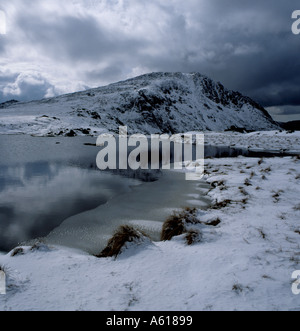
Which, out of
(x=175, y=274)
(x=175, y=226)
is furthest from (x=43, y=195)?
(x=175, y=274)

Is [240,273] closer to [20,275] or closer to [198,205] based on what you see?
[20,275]

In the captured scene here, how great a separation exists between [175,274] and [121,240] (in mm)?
1560

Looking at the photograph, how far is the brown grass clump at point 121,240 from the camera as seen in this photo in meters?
4.98

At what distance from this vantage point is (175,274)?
4.16 m

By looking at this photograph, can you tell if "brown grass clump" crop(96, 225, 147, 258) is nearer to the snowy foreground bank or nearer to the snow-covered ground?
the snowy foreground bank

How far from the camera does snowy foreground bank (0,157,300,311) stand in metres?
3.42

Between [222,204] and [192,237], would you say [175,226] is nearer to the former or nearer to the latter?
[192,237]

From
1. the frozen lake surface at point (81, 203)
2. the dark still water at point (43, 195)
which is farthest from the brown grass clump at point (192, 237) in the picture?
the dark still water at point (43, 195)

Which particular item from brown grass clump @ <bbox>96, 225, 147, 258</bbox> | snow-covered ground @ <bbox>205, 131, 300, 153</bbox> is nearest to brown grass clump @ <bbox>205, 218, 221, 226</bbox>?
brown grass clump @ <bbox>96, 225, 147, 258</bbox>

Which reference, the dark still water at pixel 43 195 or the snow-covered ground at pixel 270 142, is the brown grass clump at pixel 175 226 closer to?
the dark still water at pixel 43 195

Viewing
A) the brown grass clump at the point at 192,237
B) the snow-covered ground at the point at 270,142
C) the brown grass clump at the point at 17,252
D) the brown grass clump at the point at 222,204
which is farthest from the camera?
the snow-covered ground at the point at 270,142

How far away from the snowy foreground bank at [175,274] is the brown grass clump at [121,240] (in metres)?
→ 0.20

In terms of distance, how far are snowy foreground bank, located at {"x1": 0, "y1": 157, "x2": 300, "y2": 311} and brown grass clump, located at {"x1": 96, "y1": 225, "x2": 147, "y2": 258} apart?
197mm
